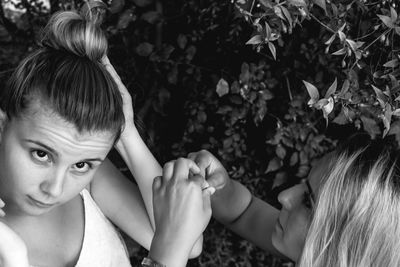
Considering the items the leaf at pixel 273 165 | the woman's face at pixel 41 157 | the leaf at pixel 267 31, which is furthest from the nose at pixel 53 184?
the leaf at pixel 273 165

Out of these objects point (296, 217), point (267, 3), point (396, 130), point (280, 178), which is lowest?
point (280, 178)

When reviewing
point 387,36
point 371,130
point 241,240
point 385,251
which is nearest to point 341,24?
point 387,36

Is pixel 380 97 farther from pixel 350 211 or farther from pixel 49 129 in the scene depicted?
pixel 49 129

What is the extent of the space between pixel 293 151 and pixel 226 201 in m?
0.47

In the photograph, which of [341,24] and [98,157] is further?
[341,24]

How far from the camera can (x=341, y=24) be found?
1.99 m

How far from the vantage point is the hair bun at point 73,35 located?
71.7 inches

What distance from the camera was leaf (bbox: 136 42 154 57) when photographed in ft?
8.46

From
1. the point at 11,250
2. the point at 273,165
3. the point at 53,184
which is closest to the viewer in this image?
the point at 11,250

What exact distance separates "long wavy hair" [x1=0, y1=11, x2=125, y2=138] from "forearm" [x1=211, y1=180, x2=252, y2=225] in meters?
0.64

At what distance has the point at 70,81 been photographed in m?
1.75

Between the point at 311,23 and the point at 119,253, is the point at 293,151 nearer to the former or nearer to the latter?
the point at 311,23

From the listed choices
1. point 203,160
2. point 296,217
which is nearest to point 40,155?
point 203,160

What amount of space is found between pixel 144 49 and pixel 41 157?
3.26 ft
